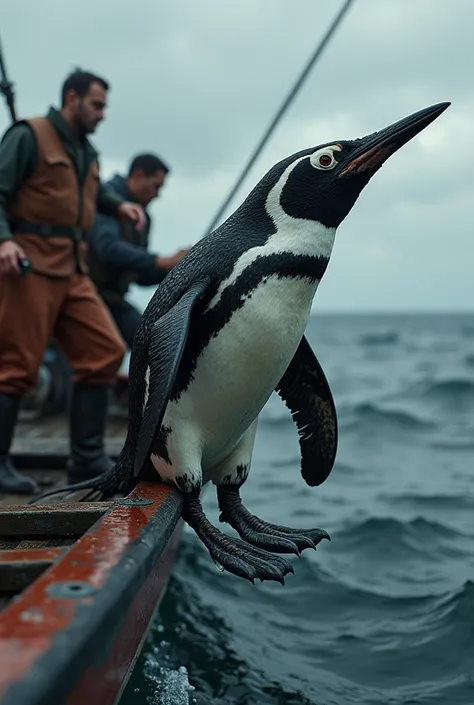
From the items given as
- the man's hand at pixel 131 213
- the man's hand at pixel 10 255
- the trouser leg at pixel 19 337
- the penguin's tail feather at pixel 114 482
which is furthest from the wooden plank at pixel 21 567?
the man's hand at pixel 131 213

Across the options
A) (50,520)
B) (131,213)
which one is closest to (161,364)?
(50,520)

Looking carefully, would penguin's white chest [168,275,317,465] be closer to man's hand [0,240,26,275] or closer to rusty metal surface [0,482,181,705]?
rusty metal surface [0,482,181,705]

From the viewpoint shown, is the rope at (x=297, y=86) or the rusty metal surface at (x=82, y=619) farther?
the rope at (x=297, y=86)

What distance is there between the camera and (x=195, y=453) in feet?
7.62

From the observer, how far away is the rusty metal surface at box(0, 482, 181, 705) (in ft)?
3.75

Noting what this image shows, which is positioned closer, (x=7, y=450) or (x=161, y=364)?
(x=161, y=364)

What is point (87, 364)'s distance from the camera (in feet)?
12.1

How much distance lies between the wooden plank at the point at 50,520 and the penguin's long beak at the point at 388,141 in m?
1.05

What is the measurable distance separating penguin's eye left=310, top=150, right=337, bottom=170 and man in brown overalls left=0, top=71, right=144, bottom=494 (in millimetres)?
1330

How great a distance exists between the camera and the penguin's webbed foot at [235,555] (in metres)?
2.20

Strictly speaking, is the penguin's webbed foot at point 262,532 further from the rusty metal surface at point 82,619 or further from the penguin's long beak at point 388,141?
the penguin's long beak at point 388,141

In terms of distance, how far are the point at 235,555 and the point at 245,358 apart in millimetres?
501

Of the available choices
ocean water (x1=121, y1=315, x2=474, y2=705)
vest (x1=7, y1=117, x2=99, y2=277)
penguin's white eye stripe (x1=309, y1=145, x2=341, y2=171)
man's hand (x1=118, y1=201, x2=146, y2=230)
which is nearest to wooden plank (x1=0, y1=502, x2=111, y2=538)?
ocean water (x1=121, y1=315, x2=474, y2=705)

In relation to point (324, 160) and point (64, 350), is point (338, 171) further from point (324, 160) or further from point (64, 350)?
point (64, 350)
